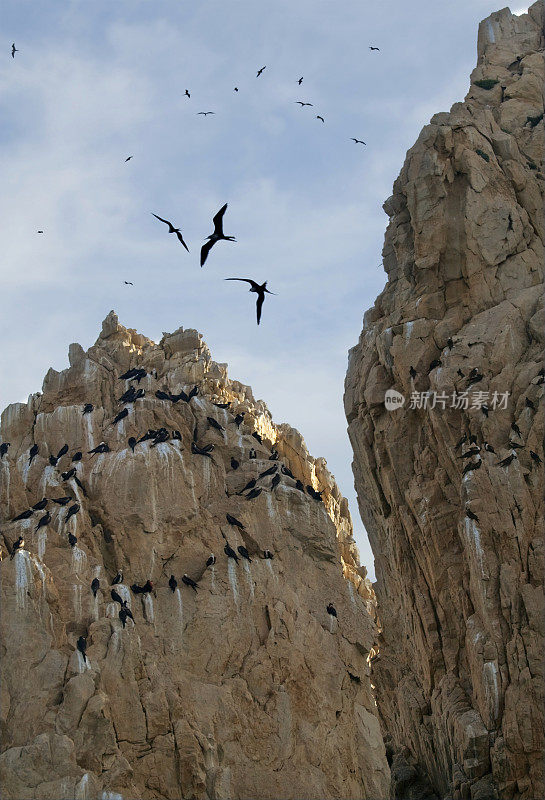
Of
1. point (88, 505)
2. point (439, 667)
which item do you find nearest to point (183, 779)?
point (88, 505)

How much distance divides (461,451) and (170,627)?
14855 mm

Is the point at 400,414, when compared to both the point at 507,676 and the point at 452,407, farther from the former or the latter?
the point at 507,676

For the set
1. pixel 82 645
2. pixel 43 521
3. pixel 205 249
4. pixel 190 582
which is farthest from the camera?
pixel 43 521

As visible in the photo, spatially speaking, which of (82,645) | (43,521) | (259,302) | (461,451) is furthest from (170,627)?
(259,302)

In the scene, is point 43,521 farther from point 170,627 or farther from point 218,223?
point 218,223

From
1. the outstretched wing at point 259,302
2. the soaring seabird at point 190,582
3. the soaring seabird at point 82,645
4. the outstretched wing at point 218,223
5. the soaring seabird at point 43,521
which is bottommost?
the soaring seabird at point 82,645

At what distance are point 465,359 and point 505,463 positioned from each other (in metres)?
5.41

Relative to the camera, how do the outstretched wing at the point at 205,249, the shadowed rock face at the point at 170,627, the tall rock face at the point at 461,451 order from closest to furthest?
the outstretched wing at the point at 205,249
the shadowed rock face at the point at 170,627
the tall rock face at the point at 461,451

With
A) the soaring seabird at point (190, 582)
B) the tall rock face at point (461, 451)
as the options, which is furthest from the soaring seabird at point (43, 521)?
the tall rock face at point (461, 451)

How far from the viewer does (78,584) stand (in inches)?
1674

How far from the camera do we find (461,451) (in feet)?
165

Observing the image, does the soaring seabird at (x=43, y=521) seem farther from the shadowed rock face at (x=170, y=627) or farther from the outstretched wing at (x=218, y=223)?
the outstretched wing at (x=218, y=223)

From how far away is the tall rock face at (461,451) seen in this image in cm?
4634

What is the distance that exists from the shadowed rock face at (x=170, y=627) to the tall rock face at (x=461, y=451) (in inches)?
214
